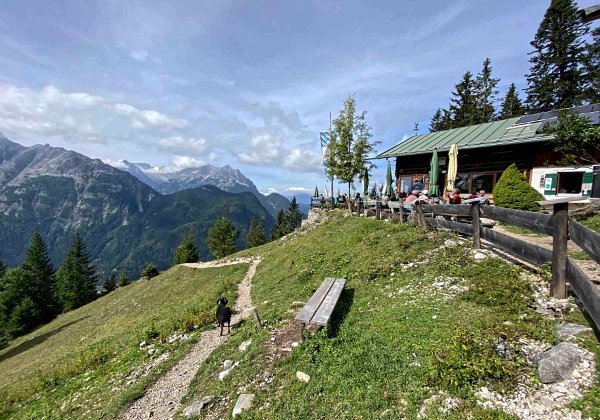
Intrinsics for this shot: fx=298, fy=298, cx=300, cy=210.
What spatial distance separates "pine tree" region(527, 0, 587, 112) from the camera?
41969mm

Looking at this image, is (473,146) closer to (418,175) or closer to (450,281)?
(418,175)

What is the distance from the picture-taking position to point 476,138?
28.3 m

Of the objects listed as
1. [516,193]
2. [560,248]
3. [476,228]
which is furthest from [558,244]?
[516,193]

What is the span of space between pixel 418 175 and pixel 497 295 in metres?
28.3

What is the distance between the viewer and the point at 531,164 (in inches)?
981

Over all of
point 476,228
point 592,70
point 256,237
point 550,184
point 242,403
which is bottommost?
point 256,237

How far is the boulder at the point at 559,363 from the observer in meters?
3.97

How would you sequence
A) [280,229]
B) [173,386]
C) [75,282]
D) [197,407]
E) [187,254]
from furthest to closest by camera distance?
1. [280,229]
2. [75,282]
3. [187,254]
4. [173,386]
5. [197,407]

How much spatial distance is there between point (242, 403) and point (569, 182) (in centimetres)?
2899

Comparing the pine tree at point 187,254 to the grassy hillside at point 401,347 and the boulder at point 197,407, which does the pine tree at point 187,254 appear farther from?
the boulder at point 197,407

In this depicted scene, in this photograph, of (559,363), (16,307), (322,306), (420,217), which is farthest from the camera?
(16,307)

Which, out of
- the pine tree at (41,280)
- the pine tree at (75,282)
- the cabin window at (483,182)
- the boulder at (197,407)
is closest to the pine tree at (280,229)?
the pine tree at (75,282)

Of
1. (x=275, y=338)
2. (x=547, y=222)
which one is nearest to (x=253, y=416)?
(x=275, y=338)

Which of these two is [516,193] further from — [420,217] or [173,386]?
[173,386]
